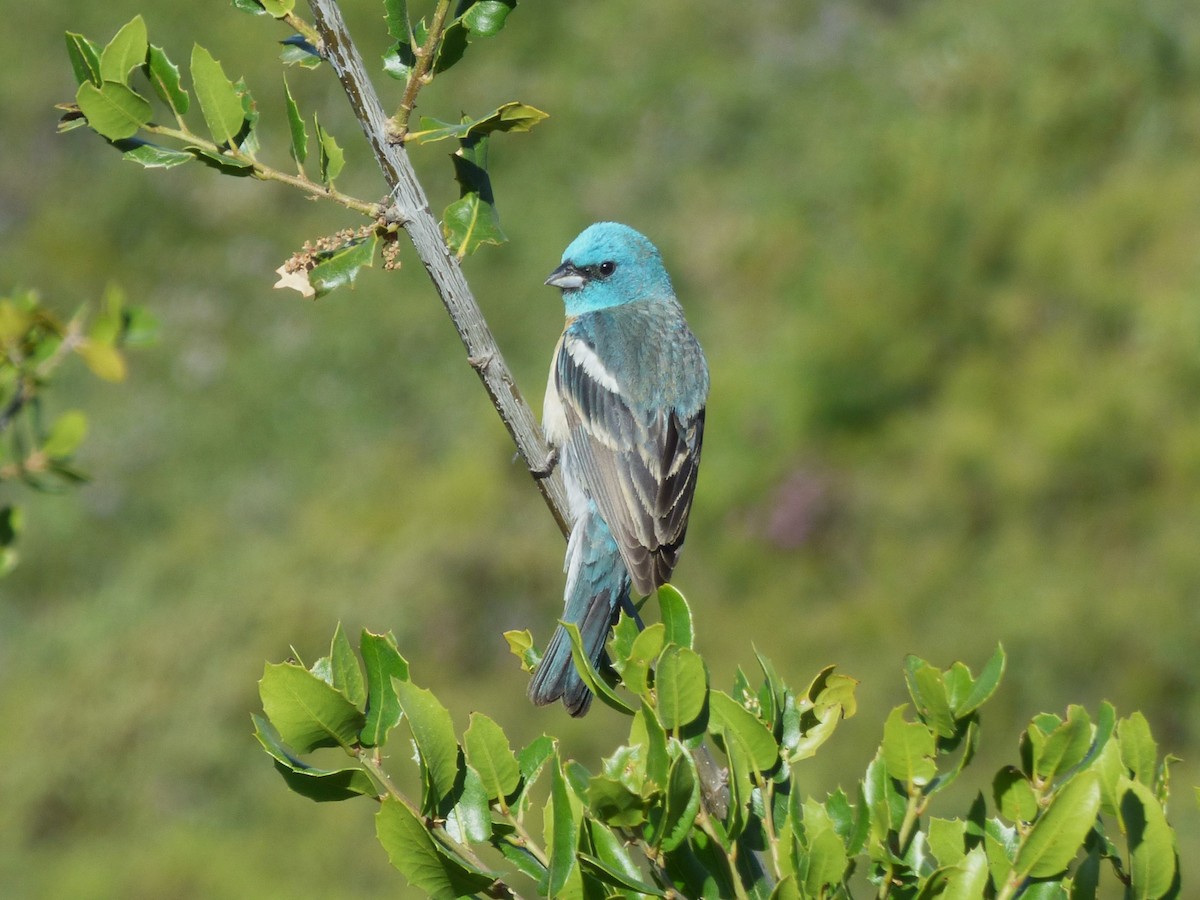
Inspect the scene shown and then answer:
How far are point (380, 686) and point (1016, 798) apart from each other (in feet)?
3.09

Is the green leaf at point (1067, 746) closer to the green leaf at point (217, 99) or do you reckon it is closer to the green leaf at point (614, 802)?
the green leaf at point (614, 802)

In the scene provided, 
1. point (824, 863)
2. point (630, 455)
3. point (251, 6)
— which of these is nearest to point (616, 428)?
point (630, 455)

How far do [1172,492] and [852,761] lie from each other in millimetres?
2492

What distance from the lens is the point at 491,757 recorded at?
1.74 meters

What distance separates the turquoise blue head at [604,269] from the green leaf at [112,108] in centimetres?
202

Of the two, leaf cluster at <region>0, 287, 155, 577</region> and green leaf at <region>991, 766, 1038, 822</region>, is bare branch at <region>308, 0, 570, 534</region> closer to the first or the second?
green leaf at <region>991, 766, 1038, 822</region>

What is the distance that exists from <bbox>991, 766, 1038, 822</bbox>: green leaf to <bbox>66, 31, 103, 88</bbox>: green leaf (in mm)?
1754

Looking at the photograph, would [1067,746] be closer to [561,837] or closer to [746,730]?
[746,730]

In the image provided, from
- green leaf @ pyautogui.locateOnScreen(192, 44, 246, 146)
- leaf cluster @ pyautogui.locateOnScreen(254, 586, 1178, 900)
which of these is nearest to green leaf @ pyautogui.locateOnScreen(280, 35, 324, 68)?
green leaf @ pyautogui.locateOnScreen(192, 44, 246, 146)

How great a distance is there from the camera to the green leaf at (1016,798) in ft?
6.21

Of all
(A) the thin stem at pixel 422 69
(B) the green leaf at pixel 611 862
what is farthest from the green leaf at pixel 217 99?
(B) the green leaf at pixel 611 862

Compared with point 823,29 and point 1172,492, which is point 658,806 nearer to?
point 1172,492

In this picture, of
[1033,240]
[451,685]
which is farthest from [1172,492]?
[451,685]

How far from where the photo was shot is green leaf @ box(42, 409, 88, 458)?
130 inches
